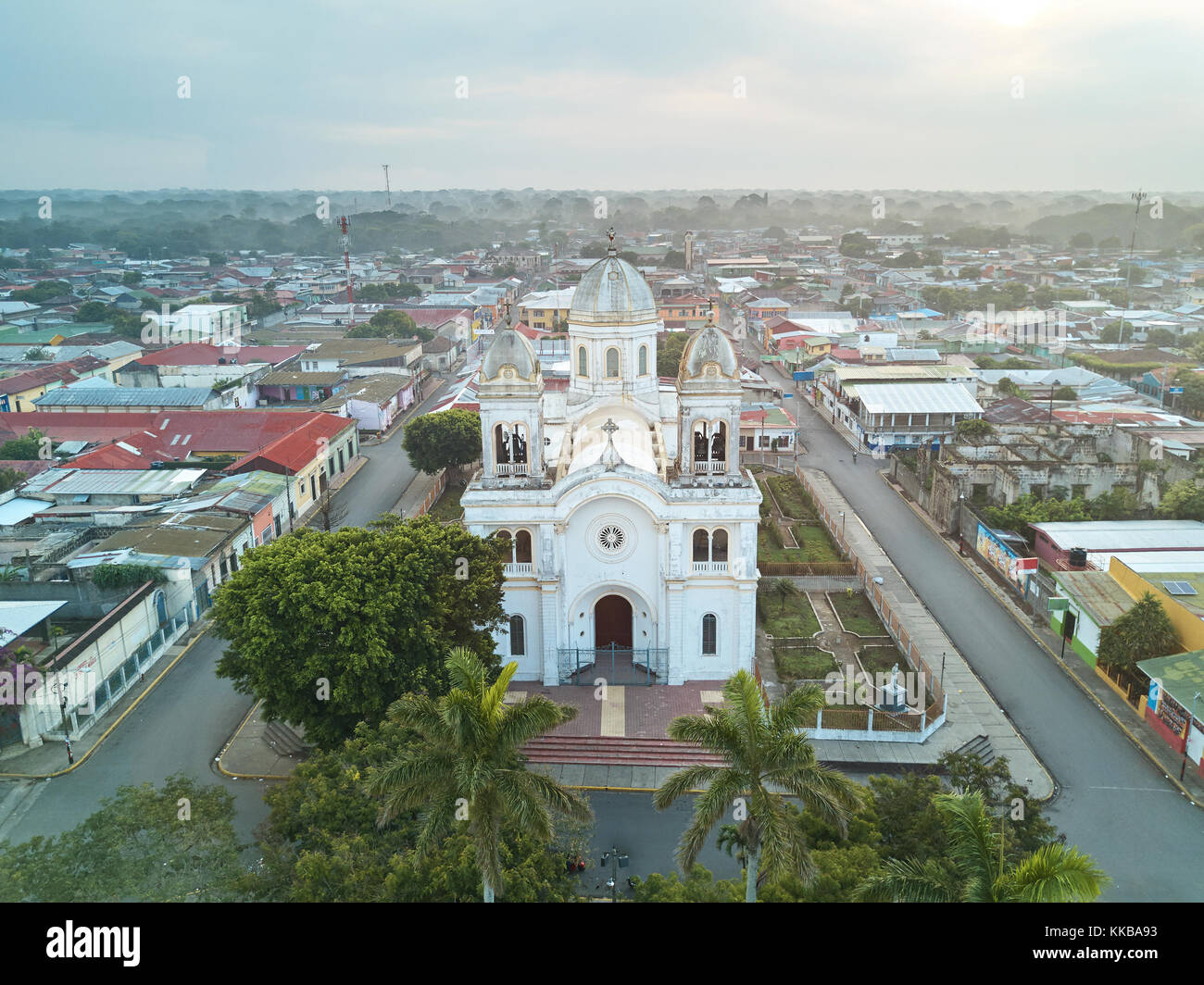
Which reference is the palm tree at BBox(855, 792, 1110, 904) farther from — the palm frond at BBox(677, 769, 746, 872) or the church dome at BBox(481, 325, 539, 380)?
the church dome at BBox(481, 325, 539, 380)

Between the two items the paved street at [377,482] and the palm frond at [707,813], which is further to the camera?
the paved street at [377,482]

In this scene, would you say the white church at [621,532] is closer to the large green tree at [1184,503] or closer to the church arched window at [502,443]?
the church arched window at [502,443]

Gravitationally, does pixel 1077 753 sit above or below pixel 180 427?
below

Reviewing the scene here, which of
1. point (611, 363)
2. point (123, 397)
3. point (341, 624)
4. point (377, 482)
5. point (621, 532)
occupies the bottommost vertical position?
point (377, 482)

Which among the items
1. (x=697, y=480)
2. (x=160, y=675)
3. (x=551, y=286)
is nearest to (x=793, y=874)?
(x=697, y=480)

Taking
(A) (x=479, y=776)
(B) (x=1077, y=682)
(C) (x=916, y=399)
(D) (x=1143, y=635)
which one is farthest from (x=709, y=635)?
(C) (x=916, y=399)

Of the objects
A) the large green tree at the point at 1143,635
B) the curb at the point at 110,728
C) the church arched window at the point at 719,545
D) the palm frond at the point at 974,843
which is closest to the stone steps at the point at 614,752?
the church arched window at the point at 719,545

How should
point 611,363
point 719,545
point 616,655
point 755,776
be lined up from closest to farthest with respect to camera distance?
1. point 755,776
2. point 719,545
3. point 616,655
4. point 611,363

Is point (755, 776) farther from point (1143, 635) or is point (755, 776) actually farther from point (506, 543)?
point (1143, 635)
